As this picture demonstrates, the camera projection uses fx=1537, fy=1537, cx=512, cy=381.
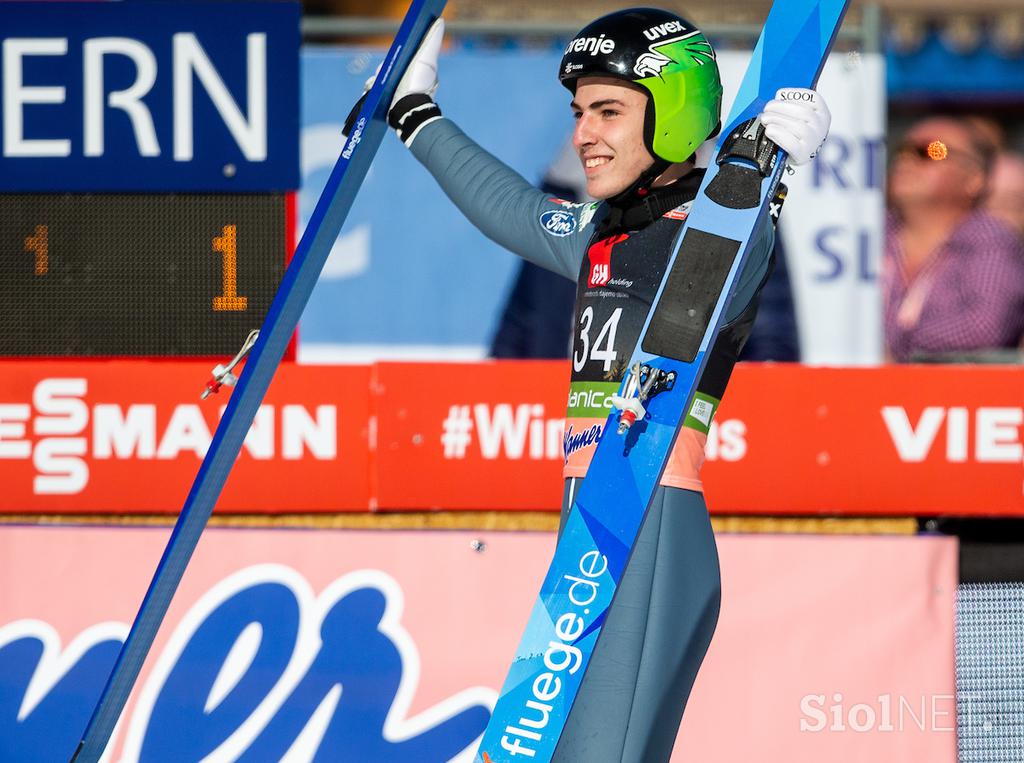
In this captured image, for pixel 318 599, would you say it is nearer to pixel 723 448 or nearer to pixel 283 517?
pixel 283 517

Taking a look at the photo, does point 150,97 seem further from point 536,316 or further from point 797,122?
point 797,122

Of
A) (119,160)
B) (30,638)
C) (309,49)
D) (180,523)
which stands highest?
(309,49)

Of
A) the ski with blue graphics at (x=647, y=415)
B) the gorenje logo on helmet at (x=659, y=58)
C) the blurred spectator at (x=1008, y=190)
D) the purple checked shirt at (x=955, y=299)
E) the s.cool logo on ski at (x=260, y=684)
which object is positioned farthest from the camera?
the blurred spectator at (x=1008, y=190)

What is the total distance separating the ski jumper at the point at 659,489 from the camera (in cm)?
302

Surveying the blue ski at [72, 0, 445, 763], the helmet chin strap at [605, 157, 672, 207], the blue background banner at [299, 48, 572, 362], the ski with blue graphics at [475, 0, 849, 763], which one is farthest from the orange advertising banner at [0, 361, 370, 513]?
the ski with blue graphics at [475, 0, 849, 763]

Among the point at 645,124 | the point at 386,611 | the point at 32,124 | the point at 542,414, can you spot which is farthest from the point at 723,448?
the point at 32,124

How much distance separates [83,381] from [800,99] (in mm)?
2976

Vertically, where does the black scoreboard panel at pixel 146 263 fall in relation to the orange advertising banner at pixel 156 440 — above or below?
above

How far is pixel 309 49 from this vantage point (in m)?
6.27

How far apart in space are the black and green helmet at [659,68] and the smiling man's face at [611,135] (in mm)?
24

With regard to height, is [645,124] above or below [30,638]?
above

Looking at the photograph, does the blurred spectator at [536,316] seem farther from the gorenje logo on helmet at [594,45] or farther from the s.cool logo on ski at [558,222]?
the gorenje logo on helmet at [594,45]

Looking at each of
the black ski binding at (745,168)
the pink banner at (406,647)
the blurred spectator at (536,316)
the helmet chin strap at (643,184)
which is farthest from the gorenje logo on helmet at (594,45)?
Result: the blurred spectator at (536,316)

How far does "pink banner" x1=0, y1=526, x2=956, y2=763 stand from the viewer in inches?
184
